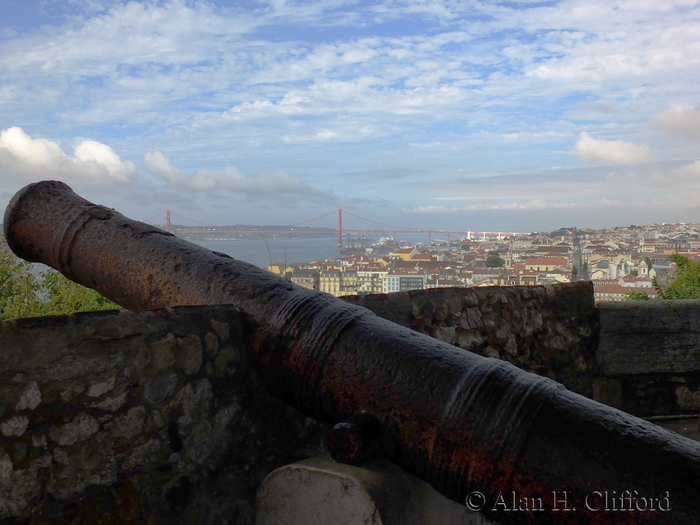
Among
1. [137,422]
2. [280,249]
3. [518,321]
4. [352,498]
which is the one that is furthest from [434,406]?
[280,249]

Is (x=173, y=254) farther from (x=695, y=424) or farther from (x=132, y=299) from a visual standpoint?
(x=695, y=424)

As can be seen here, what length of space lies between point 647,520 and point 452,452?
52 cm

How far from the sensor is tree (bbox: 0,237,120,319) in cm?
1377

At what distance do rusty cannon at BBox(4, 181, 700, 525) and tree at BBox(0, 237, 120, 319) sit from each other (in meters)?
11.4

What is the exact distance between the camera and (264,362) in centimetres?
243

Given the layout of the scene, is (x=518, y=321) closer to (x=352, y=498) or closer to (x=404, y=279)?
(x=352, y=498)

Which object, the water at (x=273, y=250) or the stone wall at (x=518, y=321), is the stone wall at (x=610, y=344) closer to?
the stone wall at (x=518, y=321)

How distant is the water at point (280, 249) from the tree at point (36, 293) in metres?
2.75

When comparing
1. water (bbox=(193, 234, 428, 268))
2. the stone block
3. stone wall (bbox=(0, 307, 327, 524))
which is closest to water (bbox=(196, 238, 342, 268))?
water (bbox=(193, 234, 428, 268))

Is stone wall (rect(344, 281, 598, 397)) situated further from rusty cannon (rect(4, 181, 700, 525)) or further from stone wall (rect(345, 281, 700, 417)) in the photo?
rusty cannon (rect(4, 181, 700, 525))

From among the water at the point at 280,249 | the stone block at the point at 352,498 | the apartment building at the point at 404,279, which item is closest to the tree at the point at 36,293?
the water at the point at 280,249

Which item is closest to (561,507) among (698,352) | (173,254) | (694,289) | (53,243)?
(173,254)

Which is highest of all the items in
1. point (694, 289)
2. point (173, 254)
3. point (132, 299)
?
point (173, 254)

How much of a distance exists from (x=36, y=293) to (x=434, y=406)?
15061 millimetres
